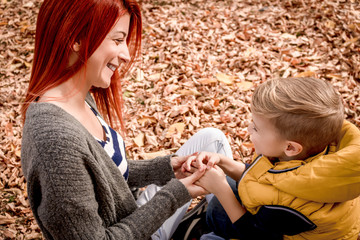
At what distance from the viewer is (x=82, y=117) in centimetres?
203

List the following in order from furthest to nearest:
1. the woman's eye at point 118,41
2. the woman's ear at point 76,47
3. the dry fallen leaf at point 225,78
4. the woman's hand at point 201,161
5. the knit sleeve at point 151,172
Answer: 1. the dry fallen leaf at point 225,78
2. the knit sleeve at point 151,172
3. the woman's hand at point 201,161
4. the woman's eye at point 118,41
5. the woman's ear at point 76,47

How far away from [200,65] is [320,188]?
354 centimetres

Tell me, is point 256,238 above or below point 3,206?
above

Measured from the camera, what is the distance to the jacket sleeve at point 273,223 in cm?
170

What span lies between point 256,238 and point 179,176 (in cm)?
84

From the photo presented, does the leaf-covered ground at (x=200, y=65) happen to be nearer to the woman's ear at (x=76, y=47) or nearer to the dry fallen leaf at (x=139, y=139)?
the dry fallen leaf at (x=139, y=139)

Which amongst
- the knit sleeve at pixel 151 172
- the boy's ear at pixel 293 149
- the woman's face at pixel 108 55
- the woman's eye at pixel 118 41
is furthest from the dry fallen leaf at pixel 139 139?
the boy's ear at pixel 293 149

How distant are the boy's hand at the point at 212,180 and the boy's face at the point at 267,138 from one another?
369 mm

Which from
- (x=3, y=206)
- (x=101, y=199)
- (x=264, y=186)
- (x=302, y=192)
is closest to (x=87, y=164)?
(x=101, y=199)

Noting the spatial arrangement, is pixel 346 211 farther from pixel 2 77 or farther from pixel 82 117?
pixel 2 77

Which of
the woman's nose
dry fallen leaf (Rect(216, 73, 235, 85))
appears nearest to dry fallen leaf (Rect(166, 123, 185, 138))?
dry fallen leaf (Rect(216, 73, 235, 85))

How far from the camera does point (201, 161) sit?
2.32m

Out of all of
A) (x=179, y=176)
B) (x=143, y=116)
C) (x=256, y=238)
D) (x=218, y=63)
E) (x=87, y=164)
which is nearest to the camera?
(x=87, y=164)

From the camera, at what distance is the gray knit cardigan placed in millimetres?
1464
